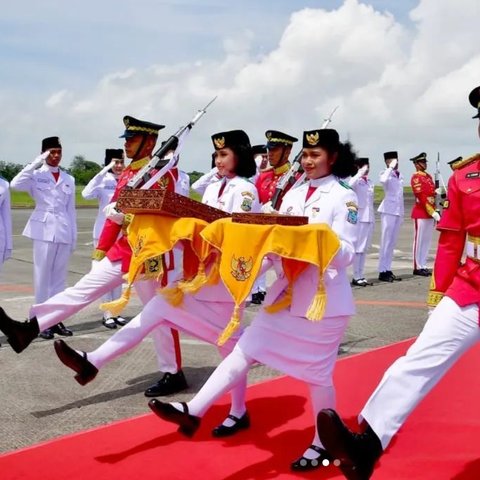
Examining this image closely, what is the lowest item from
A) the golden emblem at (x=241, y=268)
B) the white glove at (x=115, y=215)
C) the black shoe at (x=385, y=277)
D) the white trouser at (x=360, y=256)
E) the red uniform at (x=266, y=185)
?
the black shoe at (x=385, y=277)

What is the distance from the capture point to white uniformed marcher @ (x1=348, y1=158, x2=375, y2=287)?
1091 centimetres

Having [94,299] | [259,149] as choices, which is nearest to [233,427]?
[94,299]

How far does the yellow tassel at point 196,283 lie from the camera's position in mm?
3961

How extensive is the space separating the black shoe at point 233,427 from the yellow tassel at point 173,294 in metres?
0.78

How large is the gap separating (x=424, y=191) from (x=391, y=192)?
0.61 m

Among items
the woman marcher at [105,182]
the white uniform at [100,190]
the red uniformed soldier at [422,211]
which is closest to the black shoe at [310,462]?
the woman marcher at [105,182]

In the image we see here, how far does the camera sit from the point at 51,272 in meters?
7.41

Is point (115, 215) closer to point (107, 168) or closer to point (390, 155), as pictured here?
point (107, 168)

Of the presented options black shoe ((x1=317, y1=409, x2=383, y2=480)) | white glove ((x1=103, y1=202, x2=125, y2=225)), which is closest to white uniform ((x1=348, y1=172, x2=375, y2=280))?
white glove ((x1=103, y1=202, x2=125, y2=225))

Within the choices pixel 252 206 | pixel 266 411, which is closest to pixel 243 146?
pixel 252 206

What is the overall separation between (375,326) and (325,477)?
13.8 ft

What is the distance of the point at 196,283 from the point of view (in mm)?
3977

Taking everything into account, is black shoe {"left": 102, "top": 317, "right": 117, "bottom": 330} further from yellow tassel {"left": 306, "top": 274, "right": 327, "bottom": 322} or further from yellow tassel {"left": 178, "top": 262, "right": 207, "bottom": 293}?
yellow tassel {"left": 306, "top": 274, "right": 327, "bottom": 322}

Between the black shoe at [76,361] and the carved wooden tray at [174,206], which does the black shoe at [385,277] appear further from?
the black shoe at [76,361]
